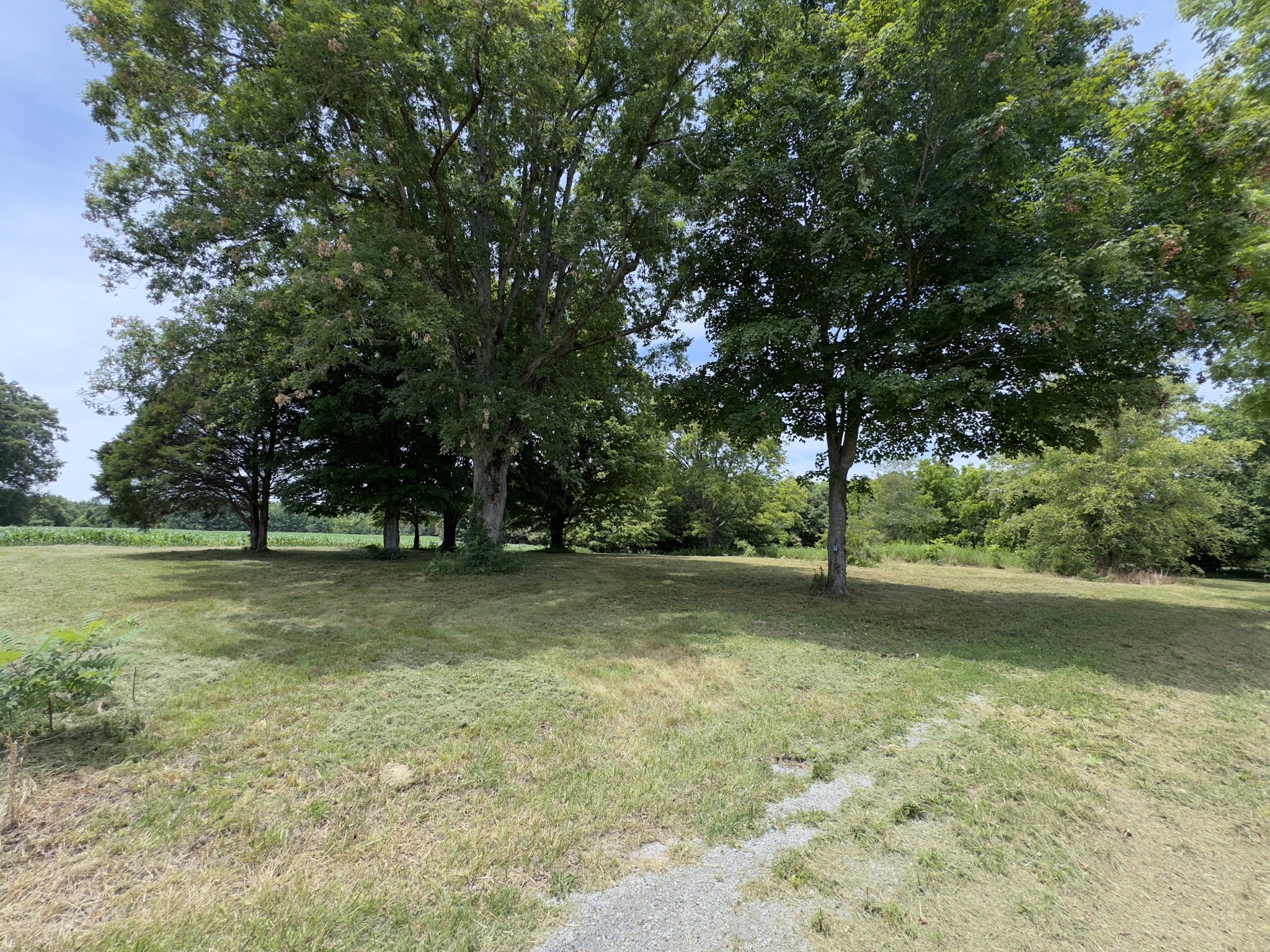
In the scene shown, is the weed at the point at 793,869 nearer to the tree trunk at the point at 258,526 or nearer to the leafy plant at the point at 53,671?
the leafy plant at the point at 53,671

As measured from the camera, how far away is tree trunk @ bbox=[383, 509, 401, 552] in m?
16.5

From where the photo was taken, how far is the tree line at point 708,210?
26.0 feet

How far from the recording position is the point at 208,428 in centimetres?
1611

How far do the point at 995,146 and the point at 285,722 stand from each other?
11.1m

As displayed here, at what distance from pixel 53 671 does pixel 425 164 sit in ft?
38.6

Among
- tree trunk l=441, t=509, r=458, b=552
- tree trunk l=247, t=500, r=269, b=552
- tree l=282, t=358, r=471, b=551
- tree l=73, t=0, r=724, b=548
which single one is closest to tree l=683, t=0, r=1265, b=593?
tree l=73, t=0, r=724, b=548

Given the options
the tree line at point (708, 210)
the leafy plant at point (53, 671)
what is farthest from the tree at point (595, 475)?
the leafy plant at point (53, 671)

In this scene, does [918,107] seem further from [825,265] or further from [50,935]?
[50,935]

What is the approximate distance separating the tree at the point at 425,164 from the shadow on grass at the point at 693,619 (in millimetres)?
4132

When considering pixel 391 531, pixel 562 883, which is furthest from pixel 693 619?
pixel 391 531

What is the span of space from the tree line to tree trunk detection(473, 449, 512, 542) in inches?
3.1

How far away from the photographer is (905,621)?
8.04 m

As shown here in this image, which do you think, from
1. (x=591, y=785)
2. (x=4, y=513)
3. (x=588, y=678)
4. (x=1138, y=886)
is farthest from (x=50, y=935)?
(x=4, y=513)

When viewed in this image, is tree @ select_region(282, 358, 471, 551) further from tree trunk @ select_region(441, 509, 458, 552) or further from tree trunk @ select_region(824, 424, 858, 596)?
tree trunk @ select_region(824, 424, 858, 596)
